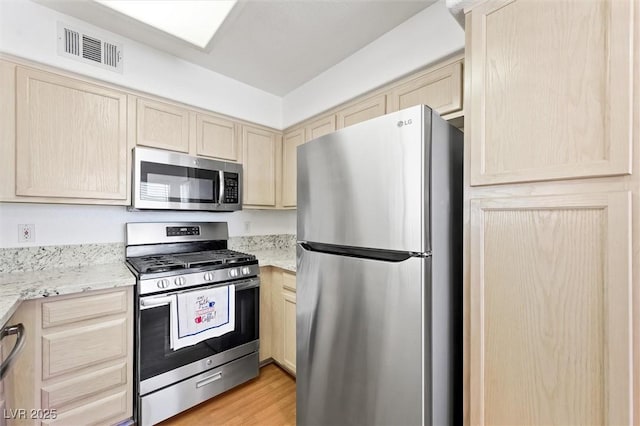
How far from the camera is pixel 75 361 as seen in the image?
1441mm

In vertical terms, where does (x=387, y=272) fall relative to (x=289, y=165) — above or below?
below

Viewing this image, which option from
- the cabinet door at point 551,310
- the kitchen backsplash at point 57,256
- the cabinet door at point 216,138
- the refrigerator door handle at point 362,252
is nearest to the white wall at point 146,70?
the cabinet door at point 216,138

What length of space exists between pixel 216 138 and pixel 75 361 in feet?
5.66

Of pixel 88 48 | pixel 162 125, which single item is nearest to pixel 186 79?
pixel 162 125

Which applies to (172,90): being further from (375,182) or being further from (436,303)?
(436,303)

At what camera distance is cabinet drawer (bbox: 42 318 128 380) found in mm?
1379

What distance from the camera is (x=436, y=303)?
3.48 ft

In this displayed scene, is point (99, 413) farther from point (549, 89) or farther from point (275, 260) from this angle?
point (549, 89)

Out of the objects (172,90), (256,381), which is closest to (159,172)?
(172,90)

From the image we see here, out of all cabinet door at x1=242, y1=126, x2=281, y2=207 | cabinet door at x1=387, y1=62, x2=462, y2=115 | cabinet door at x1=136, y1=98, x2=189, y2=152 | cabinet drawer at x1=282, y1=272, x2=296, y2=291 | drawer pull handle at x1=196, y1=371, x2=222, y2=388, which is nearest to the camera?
cabinet door at x1=387, y1=62, x2=462, y2=115

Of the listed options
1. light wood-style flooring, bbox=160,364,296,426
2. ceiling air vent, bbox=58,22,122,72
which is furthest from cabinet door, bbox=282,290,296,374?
ceiling air vent, bbox=58,22,122,72

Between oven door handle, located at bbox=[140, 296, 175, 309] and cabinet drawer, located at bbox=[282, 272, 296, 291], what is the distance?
2.59ft

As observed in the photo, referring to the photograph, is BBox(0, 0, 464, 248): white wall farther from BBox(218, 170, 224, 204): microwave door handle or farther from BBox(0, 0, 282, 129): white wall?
BBox(218, 170, 224, 204): microwave door handle

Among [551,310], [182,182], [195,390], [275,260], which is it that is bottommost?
[195,390]
